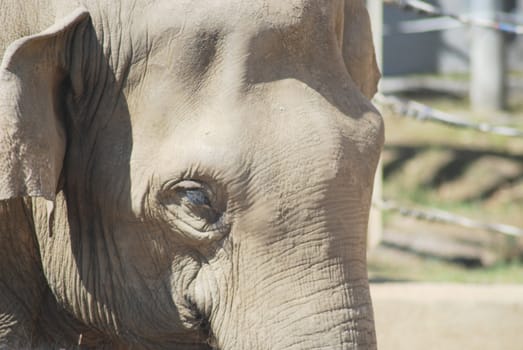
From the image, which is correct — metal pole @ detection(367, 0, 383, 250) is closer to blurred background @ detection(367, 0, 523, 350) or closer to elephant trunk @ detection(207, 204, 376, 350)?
blurred background @ detection(367, 0, 523, 350)

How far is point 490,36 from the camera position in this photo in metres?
9.45

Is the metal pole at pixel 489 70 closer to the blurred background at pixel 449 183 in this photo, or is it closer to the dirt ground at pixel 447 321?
the blurred background at pixel 449 183

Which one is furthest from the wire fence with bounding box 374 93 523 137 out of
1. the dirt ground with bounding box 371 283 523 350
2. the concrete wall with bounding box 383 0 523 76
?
the concrete wall with bounding box 383 0 523 76

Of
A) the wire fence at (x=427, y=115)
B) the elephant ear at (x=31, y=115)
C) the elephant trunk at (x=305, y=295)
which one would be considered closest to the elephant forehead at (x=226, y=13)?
the elephant ear at (x=31, y=115)

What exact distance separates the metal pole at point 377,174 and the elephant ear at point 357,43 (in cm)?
363

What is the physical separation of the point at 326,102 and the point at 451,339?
2.83 metres

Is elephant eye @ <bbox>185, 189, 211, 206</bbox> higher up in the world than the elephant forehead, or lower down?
lower down

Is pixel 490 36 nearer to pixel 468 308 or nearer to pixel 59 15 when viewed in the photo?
pixel 468 308

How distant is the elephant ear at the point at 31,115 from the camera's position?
2.92 metres

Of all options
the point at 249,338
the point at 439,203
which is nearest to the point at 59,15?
the point at 249,338

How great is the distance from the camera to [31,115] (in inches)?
116

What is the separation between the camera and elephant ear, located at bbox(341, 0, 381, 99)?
3363mm

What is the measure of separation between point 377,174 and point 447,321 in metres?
1.75

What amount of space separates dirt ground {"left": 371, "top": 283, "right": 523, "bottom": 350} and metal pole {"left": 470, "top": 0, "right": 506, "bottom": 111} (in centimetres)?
407
